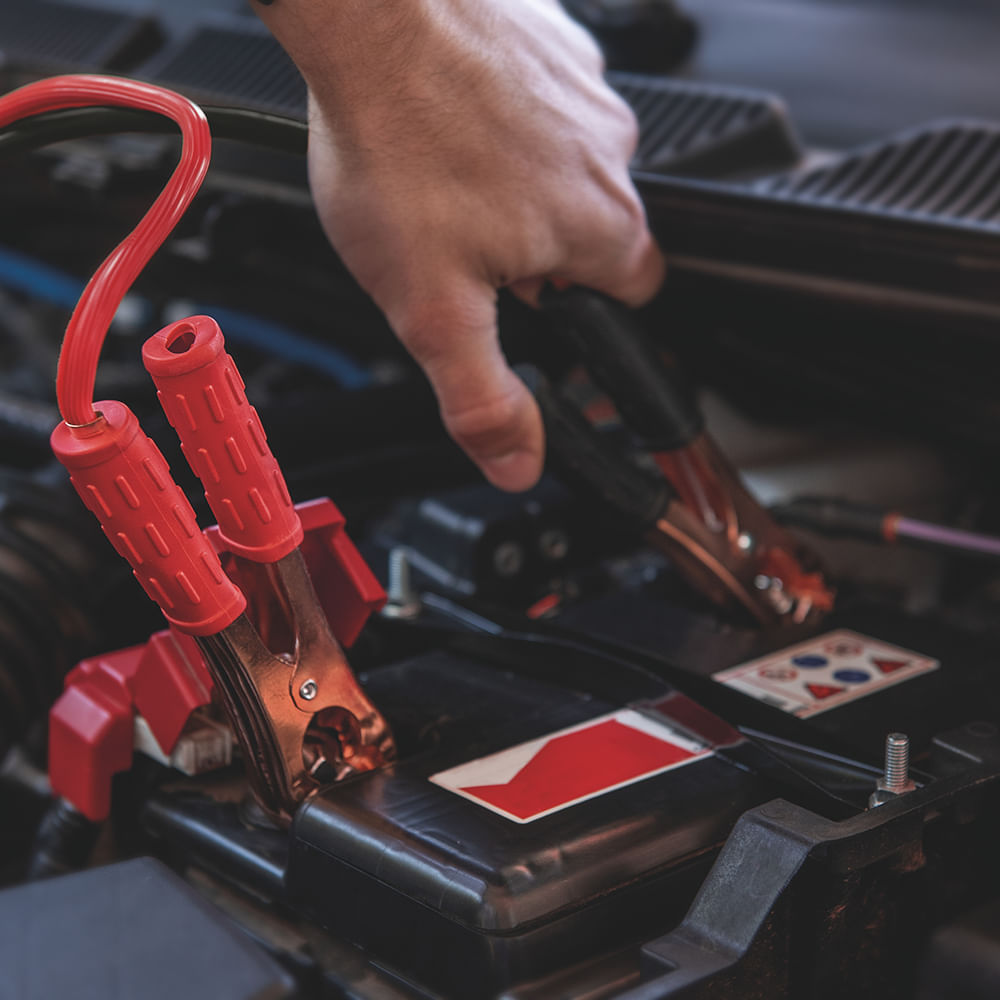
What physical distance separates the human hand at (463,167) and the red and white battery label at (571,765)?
21cm

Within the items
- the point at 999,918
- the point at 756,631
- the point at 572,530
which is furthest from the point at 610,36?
the point at 999,918

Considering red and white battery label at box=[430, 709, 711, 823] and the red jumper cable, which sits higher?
the red jumper cable

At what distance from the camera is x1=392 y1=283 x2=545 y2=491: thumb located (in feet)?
2.61

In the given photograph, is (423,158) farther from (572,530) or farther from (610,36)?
(610,36)

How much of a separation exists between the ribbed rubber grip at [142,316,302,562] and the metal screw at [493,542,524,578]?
0.42 metres

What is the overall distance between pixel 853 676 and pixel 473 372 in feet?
1.06

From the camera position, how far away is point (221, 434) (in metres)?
0.59

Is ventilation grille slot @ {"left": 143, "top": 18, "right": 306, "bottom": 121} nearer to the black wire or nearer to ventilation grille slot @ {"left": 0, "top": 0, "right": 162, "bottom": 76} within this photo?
ventilation grille slot @ {"left": 0, "top": 0, "right": 162, "bottom": 76}

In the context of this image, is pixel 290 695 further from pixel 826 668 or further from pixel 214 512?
pixel 826 668

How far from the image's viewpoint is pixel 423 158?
753 millimetres

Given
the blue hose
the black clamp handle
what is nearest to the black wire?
the black clamp handle

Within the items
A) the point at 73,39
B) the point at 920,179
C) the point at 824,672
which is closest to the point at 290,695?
the point at 824,672

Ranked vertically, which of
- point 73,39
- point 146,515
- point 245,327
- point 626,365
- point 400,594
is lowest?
point 245,327

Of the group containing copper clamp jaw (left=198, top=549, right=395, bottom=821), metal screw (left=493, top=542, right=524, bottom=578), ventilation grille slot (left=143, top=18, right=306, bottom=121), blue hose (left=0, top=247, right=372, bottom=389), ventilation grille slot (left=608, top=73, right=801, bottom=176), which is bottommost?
blue hose (left=0, top=247, right=372, bottom=389)
